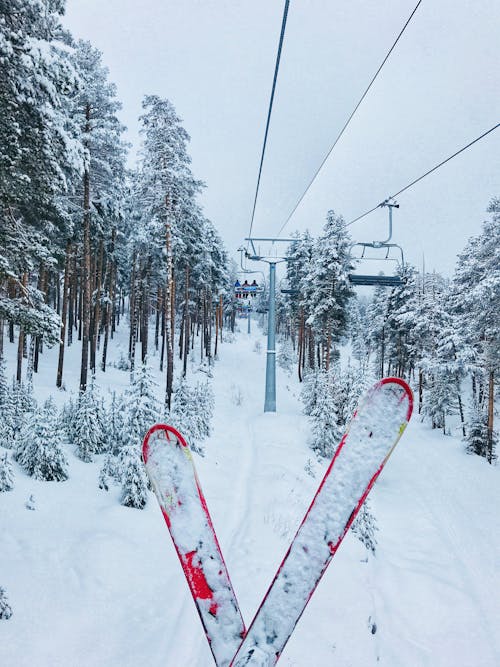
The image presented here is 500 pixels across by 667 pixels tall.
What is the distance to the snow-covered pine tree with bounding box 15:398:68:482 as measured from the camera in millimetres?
7949

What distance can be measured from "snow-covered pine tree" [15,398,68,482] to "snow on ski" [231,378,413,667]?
8.17 metres

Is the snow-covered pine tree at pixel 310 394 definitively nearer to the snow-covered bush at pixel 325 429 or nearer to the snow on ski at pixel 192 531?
the snow-covered bush at pixel 325 429

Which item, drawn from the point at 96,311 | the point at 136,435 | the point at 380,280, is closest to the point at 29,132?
the point at 136,435

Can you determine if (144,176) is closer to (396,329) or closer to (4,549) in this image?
(4,549)

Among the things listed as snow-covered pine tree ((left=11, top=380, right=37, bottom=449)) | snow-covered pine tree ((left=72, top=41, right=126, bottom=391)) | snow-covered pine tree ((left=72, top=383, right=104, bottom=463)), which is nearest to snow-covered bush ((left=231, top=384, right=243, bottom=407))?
snow-covered pine tree ((left=72, top=41, right=126, bottom=391))

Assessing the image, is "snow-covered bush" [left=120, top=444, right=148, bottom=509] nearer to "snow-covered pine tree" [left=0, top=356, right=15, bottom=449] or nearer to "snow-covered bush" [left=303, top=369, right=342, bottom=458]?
"snow-covered pine tree" [left=0, top=356, right=15, bottom=449]

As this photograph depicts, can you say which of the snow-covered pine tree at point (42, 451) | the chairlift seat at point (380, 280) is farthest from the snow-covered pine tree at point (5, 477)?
the chairlift seat at point (380, 280)

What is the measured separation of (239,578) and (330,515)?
4773 millimetres

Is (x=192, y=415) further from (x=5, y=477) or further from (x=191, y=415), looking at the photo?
(x=5, y=477)

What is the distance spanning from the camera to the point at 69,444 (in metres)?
10.6

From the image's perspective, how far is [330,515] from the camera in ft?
4.72

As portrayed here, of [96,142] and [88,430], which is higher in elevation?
[96,142]

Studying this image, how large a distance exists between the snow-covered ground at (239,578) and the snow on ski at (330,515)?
9.93 ft

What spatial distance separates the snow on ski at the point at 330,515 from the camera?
4.63 ft
